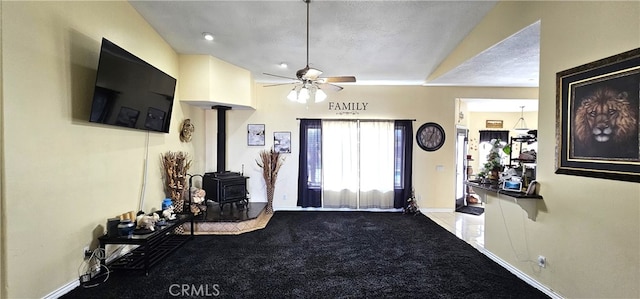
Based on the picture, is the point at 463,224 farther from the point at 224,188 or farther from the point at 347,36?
the point at 224,188

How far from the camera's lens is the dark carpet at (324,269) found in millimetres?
2602

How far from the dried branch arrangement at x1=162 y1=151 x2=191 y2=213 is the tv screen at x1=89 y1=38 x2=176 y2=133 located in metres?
0.54

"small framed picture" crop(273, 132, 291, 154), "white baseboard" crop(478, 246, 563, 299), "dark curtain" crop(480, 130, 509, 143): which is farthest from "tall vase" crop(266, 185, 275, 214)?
"dark curtain" crop(480, 130, 509, 143)

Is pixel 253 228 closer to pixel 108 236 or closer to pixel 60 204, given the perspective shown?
pixel 108 236

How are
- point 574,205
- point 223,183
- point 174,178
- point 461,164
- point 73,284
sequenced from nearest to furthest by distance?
point 574,205
point 73,284
point 174,178
point 223,183
point 461,164

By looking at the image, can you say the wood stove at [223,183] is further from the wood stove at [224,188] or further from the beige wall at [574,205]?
the beige wall at [574,205]

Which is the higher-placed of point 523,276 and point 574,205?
point 574,205

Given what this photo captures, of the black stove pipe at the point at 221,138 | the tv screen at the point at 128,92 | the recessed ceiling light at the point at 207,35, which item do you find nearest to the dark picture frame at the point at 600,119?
the recessed ceiling light at the point at 207,35

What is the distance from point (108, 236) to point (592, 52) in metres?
4.87

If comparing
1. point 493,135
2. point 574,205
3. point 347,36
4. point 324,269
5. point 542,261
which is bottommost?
point 324,269

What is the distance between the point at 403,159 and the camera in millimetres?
5746

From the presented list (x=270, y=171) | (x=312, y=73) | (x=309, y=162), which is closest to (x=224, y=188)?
(x=270, y=171)

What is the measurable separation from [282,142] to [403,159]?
105 inches

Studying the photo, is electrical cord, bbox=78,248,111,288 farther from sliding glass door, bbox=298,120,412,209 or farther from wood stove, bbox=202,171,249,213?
sliding glass door, bbox=298,120,412,209
